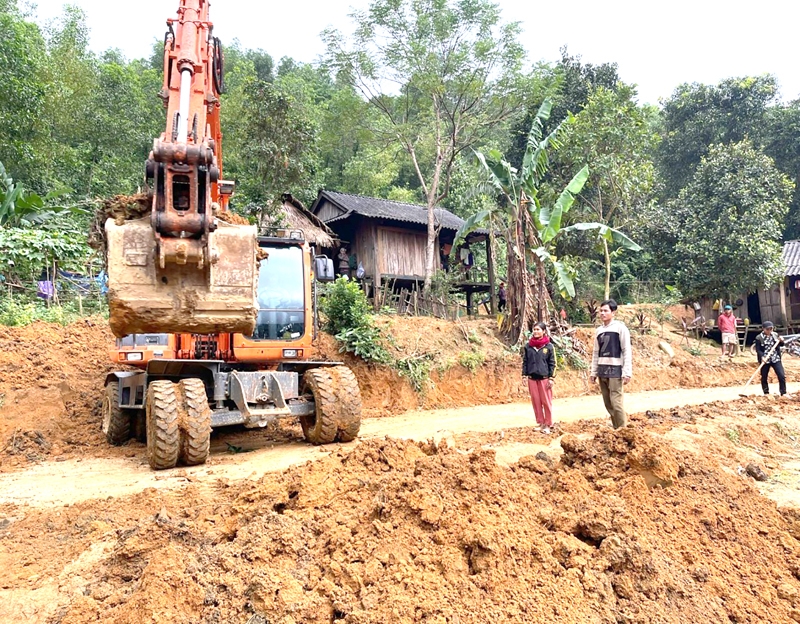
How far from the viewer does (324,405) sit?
24.4 feet

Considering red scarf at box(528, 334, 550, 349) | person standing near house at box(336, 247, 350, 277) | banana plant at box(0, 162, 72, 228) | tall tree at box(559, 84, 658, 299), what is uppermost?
tall tree at box(559, 84, 658, 299)

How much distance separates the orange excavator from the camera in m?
4.08

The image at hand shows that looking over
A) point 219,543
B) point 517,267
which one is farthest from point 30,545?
point 517,267

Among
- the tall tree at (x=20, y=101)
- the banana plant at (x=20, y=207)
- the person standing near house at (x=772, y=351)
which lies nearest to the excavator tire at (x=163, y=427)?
the banana plant at (x=20, y=207)

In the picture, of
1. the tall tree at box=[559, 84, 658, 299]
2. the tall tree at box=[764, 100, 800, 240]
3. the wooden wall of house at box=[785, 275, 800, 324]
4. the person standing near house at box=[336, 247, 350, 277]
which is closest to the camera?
the tall tree at box=[559, 84, 658, 299]

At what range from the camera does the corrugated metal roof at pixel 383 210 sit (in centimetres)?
1953

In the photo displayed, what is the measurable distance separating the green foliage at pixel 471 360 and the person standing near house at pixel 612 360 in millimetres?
6329

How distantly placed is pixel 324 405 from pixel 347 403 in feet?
1.00

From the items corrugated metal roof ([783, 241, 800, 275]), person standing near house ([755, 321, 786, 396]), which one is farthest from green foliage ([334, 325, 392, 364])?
corrugated metal roof ([783, 241, 800, 275])

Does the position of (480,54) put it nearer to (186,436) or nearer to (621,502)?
(186,436)

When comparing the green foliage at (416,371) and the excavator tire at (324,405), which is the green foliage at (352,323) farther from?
the excavator tire at (324,405)

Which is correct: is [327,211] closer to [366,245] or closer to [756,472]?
[366,245]

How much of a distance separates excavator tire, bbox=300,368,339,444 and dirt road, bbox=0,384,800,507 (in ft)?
0.60

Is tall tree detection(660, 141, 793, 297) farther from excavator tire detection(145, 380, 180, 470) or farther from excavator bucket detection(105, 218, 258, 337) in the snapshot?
excavator bucket detection(105, 218, 258, 337)
